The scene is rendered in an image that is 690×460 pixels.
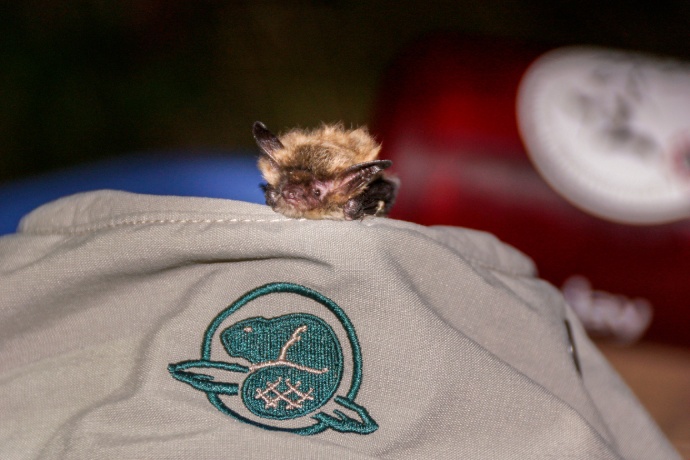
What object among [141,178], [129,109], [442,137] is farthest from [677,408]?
[129,109]

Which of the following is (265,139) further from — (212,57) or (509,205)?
(212,57)

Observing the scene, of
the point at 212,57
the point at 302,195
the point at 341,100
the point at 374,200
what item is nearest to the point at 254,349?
the point at 302,195

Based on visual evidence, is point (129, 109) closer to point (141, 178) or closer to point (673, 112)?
point (141, 178)

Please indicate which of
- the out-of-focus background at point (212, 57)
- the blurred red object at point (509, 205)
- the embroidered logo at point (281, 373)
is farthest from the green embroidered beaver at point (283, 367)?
the out-of-focus background at point (212, 57)

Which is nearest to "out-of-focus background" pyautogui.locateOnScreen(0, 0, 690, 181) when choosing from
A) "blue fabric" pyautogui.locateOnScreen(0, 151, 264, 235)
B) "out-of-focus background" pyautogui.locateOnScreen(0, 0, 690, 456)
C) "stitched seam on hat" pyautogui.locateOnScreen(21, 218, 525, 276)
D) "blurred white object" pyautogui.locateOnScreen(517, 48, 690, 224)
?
"out-of-focus background" pyautogui.locateOnScreen(0, 0, 690, 456)

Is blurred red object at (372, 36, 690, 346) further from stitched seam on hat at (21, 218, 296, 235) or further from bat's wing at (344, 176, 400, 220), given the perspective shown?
stitched seam on hat at (21, 218, 296, 235)
